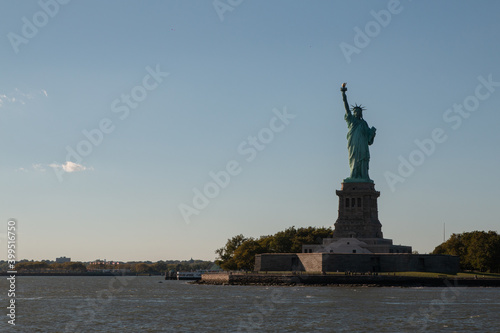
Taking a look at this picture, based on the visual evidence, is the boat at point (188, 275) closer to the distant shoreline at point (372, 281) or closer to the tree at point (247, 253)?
the tree at point (247, 253)

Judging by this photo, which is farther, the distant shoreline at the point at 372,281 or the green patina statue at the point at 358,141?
the green patina statue at the point at 358,141

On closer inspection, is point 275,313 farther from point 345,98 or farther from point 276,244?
point 276,244

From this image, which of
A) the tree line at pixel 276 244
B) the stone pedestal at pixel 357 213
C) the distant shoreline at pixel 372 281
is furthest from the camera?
the tree line at pixel 276 244

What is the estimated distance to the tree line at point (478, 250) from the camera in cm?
12550

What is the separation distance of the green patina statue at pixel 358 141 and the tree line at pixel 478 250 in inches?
917

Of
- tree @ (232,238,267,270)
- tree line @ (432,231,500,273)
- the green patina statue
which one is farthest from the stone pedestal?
tree @ (232,238,267,270)

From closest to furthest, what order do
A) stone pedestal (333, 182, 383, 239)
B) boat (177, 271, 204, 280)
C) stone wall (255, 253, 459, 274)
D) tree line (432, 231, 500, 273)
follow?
stone wall (255, 253, 459, 274)
stone pedestal (333, 182, 383, 239)
tree line (432, 231, 500, 273)
boat (177, 271, 204, 280)

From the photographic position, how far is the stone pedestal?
377 ft

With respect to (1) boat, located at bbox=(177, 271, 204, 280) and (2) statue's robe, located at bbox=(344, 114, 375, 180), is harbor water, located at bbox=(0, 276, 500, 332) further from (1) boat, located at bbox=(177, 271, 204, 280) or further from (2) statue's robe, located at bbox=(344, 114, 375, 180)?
(1) boat, located at bbox=(177, 271, 204, 280)

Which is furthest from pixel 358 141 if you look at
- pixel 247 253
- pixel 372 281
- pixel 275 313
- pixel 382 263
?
pixel 275 313

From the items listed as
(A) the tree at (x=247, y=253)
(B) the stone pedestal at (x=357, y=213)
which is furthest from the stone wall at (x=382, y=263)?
(A) the tree at (x=247, y=253)

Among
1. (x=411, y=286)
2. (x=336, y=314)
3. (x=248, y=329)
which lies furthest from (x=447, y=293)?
(x=248, y=329)

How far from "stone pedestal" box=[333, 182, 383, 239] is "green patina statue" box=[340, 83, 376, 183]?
225 cm

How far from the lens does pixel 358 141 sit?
119 meters
